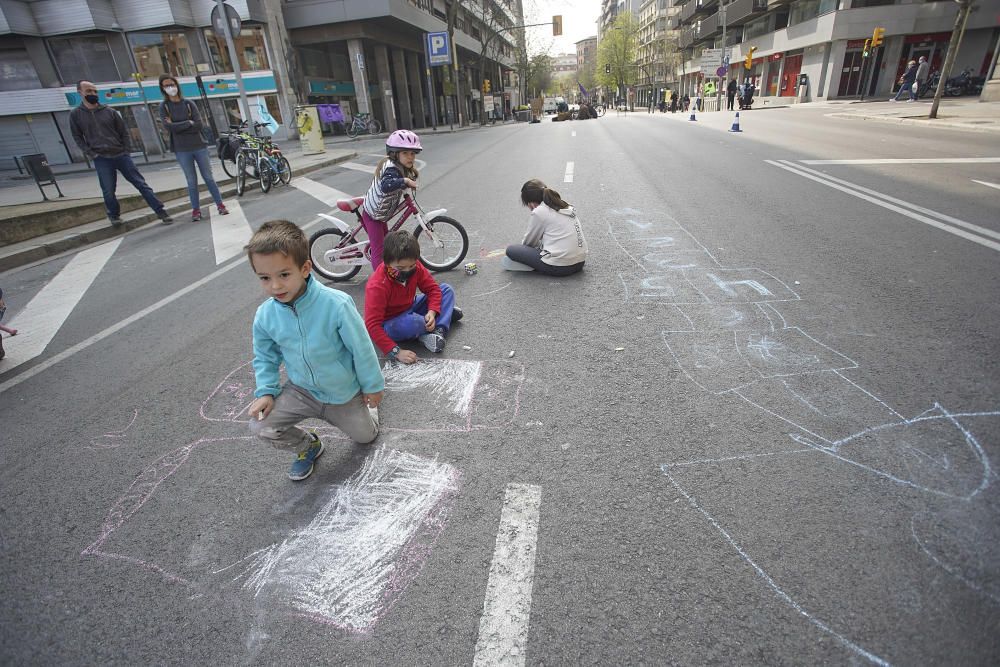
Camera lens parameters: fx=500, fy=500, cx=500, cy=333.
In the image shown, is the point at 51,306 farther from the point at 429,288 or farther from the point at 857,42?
the point at 857,42

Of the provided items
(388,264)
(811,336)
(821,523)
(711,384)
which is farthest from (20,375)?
(811,336)

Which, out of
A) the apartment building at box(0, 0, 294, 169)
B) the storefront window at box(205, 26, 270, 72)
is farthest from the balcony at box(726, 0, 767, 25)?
the storefront window at box(205, 26, 270, 72)

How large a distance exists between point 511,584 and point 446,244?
14.2 feet

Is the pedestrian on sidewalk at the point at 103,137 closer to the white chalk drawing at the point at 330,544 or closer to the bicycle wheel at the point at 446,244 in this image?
the bicycle wheel at the point at 446,244

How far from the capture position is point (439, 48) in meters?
32.9

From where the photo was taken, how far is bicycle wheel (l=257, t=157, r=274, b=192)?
40.3 feet

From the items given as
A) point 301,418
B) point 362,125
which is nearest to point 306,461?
point 301,418

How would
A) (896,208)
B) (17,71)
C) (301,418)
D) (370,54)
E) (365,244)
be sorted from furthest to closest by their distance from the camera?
1. (370,54)
2. (17,71)
3. (896,208)
4. (365,244)
5. (301,418)

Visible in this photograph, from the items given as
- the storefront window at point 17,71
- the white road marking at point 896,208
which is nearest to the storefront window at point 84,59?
the storefront window at point 17,71

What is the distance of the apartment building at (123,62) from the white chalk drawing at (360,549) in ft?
103

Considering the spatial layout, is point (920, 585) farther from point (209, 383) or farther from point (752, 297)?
point (209, 383)

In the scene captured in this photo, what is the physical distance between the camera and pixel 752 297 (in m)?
4.25

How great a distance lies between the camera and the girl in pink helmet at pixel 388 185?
512 centimetres

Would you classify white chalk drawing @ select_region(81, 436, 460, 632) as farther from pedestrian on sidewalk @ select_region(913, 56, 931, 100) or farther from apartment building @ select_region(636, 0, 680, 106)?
apartment building @ select_region(636, 0, 680, 106)
